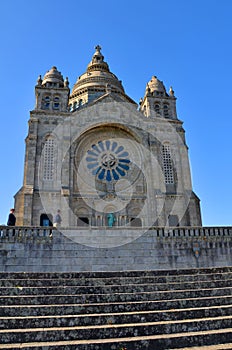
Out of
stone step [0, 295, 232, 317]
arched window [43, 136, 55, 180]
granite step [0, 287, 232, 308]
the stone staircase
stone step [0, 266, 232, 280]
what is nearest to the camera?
the stone staircase

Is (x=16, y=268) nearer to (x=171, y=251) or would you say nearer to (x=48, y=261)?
(x=48, y=261)

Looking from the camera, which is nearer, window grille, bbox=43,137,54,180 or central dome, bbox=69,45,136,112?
window grille, bbox=43,137,54,180

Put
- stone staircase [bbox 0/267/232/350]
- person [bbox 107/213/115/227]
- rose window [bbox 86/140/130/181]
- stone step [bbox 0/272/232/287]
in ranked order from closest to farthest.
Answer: stone staircase [bbox 0/267/232/350]
stone step [bbox 0/272/232/287]
person [bbox 107/213/115/227]
rose window [bbox 86/140/130/181]

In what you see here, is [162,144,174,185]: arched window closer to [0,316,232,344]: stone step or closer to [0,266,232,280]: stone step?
[0,266,232,280]: stone step

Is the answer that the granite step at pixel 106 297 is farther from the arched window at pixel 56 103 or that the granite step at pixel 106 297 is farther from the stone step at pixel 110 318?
the arched window at pixel 56 103

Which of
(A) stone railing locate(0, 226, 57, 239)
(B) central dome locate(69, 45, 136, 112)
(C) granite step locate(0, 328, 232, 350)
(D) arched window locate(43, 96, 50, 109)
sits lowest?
(C) granite step locate(0, 328, 232, 350)

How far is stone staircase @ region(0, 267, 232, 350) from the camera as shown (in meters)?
5.12

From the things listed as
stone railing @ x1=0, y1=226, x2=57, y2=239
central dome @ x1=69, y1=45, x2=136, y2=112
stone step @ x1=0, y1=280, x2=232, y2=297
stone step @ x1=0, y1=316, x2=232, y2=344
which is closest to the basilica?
central dome @ x1=69, y1=45, x2=136, y2=112

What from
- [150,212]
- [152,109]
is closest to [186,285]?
[150,212]

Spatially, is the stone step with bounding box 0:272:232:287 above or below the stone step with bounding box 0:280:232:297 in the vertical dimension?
above

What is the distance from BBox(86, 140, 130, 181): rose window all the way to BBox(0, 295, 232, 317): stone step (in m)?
18.7

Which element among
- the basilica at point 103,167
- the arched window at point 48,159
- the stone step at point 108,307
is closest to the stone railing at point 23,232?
the stone step at point 108,307

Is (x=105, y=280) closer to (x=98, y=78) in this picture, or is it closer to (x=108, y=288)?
(x=108, y=288)

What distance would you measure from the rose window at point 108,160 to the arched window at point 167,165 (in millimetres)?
3114
